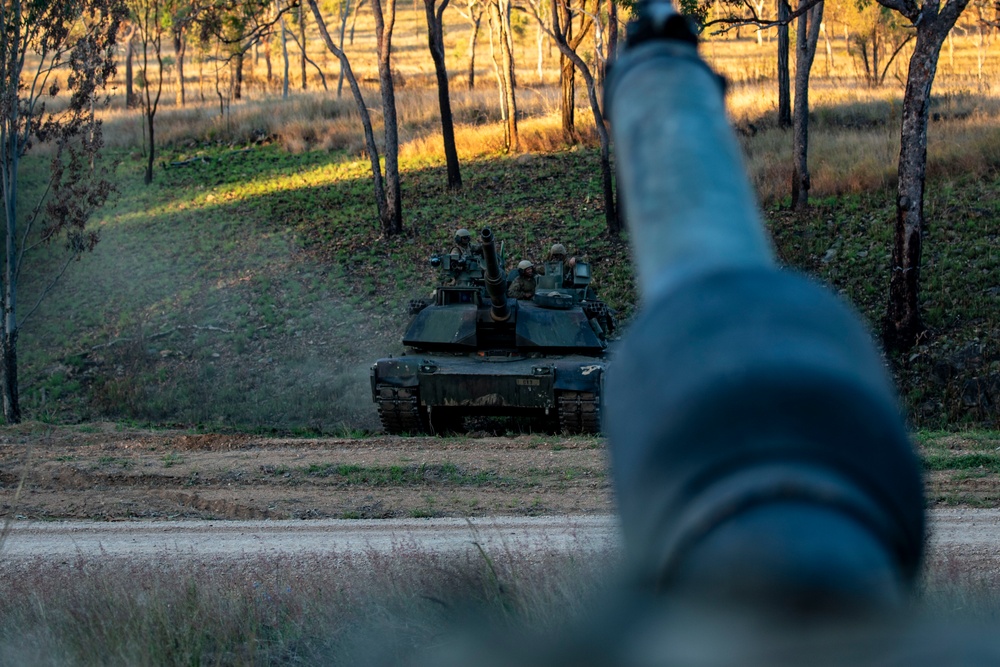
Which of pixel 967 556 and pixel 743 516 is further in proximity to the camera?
pixel 967 556

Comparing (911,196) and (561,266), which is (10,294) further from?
(911,196)

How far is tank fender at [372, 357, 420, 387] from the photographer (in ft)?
39.4

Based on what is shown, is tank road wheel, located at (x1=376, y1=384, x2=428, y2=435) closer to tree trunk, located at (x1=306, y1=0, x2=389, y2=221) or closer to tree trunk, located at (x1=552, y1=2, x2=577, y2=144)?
tree trunk, located at (x1=306, y1=0, x2=389, y2=221)

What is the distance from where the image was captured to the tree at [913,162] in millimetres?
13477

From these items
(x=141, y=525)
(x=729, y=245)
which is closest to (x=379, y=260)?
(x=141, y=525)

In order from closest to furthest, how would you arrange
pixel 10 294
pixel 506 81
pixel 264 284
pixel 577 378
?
pixel 577 378
pixel 10 294
pixel 264 284
pixel 506 81

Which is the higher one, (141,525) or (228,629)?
(228,629)

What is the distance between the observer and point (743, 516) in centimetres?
84

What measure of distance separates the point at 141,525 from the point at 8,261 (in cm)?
779

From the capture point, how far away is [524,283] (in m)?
14.1

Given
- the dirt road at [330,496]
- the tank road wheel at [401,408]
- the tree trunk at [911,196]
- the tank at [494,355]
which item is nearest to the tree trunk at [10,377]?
the dirt road at [330,496]

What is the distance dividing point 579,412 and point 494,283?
1.87 metres

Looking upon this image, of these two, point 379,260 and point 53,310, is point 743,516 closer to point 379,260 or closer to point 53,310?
point 379,260

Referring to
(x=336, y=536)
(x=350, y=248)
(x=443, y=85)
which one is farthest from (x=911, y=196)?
(x=443, y=85)
